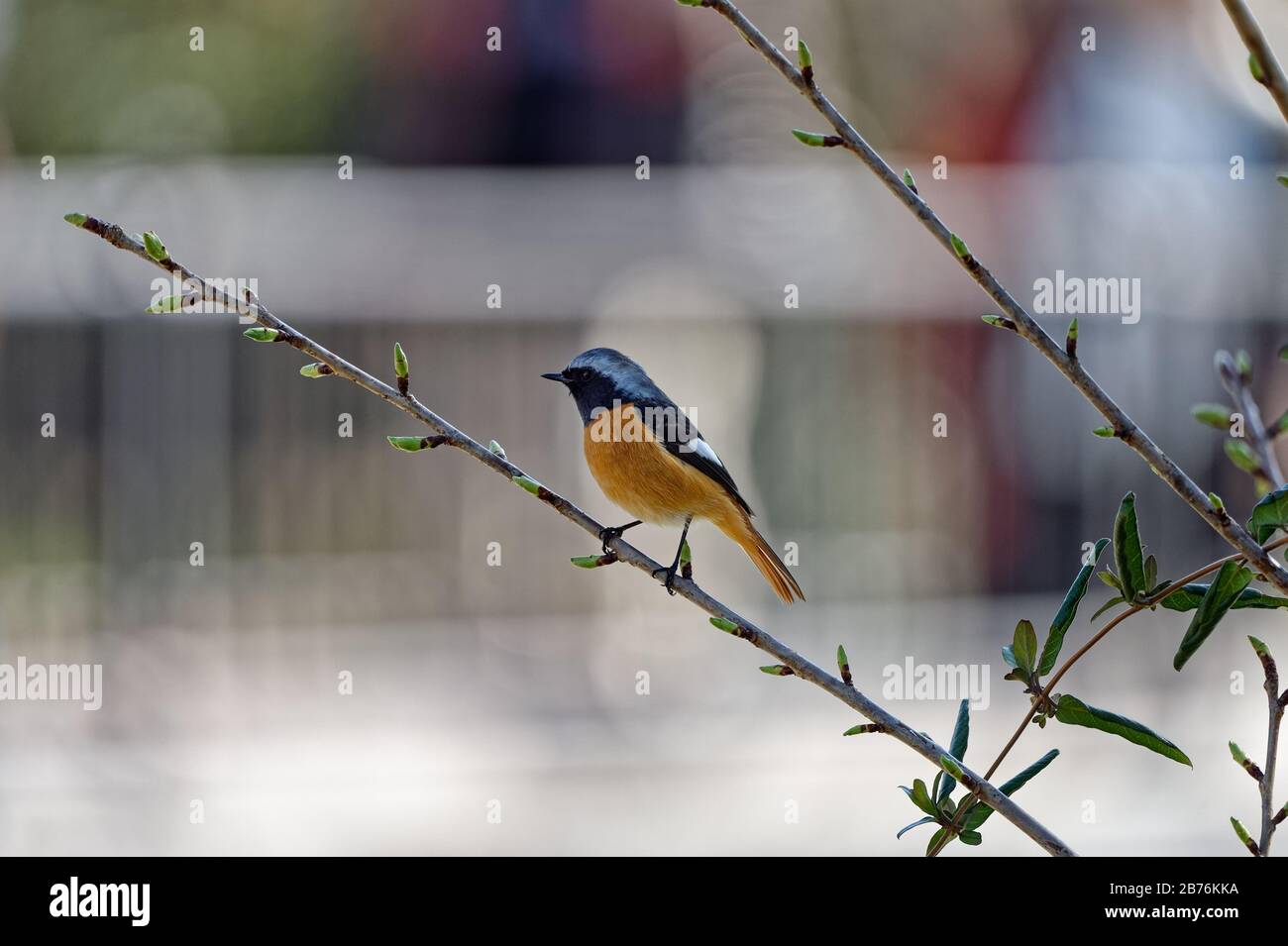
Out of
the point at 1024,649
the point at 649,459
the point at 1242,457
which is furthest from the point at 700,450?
the point at 1242,457

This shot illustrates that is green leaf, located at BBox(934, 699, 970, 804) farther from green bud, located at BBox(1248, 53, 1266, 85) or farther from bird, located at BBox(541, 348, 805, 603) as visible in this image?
bird, located at BBox(541, 348, 805, 603)

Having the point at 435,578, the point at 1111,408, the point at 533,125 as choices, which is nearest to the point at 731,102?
the point at 533,125

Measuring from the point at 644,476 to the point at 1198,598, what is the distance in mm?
1297

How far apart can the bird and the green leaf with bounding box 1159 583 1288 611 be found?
3.71ft

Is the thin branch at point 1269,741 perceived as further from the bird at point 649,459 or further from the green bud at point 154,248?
the bird at point 649,459

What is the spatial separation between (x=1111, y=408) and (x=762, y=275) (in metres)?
4.08

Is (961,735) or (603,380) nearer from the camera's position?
(961,735)

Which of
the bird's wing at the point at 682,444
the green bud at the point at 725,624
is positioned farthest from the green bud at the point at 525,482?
the bird's wing at the point at 682,444

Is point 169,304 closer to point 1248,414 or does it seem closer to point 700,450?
point 1248,414

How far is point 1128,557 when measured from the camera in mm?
892

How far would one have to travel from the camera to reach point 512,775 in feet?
14.6

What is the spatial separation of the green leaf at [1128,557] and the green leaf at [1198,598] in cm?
3

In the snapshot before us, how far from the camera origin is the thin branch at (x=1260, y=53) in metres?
0.64

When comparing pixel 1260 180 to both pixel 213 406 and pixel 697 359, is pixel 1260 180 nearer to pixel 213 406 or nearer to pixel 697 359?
pixel 697 359
